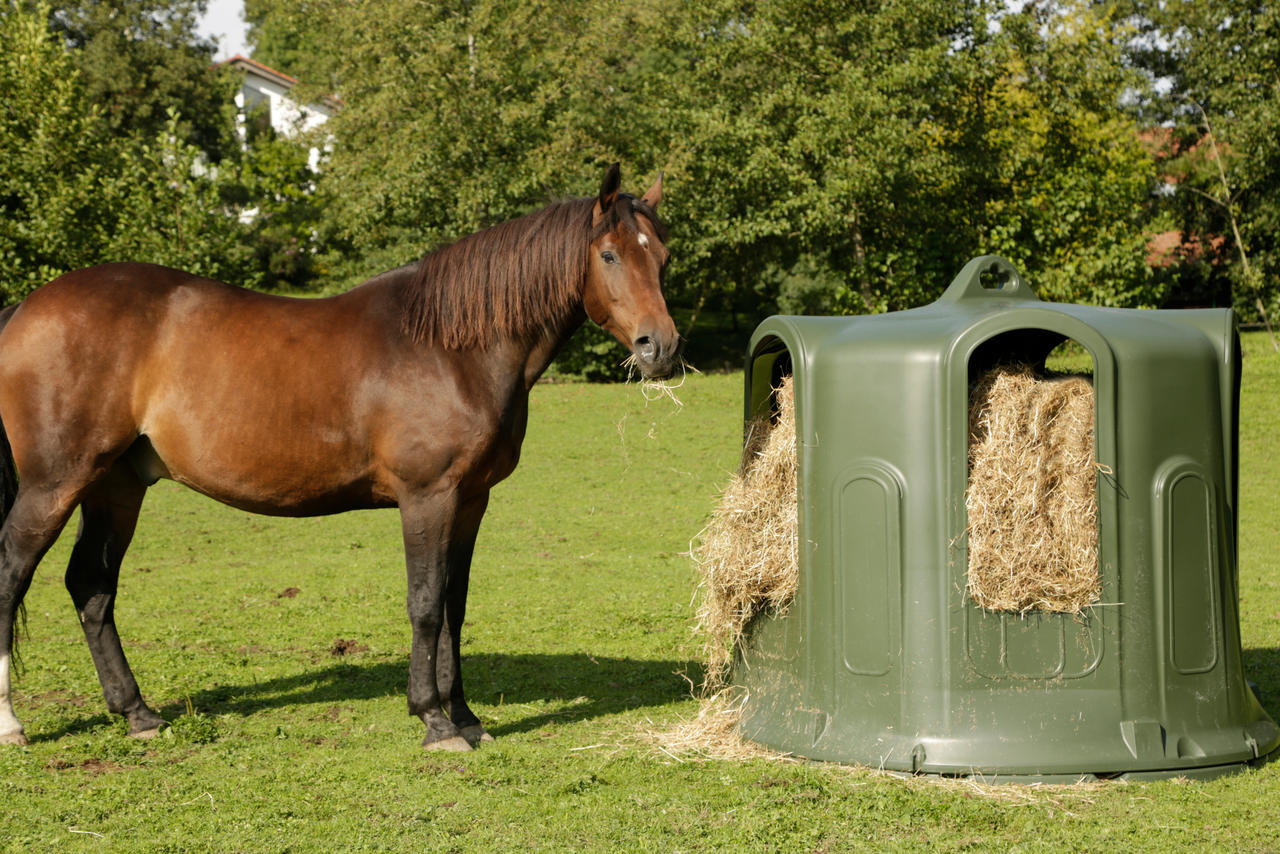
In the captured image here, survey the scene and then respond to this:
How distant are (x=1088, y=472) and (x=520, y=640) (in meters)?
4.24

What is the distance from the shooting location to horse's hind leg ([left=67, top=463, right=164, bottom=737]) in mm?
5582

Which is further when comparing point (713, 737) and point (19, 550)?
point (19, 550)

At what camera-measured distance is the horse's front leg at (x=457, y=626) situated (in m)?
5.37

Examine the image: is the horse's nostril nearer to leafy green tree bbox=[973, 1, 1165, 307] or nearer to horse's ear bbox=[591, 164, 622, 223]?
horse's ear bbox=[591, 164, 622, 223]

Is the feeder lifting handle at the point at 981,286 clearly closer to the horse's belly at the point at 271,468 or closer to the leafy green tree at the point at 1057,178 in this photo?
the horse's belly at the point at 271,468

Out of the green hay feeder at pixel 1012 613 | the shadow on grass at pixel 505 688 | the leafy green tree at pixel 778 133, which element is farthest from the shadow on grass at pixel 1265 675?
the leafy green tree at pixel 778 133

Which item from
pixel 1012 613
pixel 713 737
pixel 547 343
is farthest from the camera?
pixel 547 343

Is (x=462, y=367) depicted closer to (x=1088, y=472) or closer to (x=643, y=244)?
(x=643, y=244)

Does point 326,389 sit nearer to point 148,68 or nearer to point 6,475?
point 6,475

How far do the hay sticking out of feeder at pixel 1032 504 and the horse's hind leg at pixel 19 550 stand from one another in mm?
4064

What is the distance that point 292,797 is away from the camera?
176 inches

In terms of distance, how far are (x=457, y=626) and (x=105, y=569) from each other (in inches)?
71.5

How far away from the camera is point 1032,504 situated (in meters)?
4.53

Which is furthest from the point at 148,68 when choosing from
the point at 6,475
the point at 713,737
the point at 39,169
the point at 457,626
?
the point at 713,737
